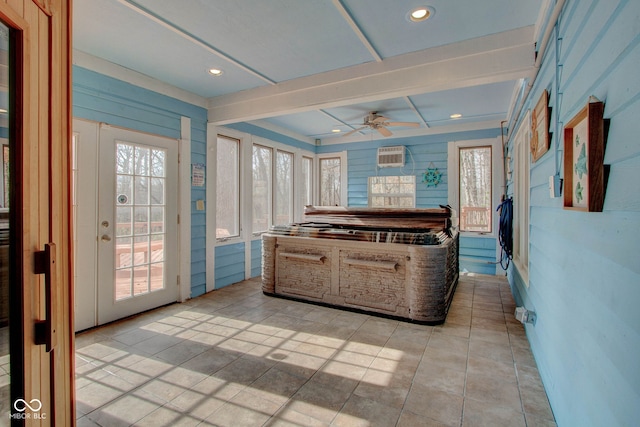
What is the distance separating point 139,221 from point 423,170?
4.76 metres

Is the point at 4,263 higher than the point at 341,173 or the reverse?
the reverse

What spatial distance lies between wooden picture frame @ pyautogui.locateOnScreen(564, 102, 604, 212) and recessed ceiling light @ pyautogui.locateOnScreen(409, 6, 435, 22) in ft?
4.60

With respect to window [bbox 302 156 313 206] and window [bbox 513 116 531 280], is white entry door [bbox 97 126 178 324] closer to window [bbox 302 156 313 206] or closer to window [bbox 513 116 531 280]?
window [bbox 302 156 313 206]

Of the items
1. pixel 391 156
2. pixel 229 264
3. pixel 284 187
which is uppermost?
pixel 391 156

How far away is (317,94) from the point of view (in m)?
3.61

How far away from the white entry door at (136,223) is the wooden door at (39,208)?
253 centimetres

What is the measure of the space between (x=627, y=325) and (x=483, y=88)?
363 centimetres

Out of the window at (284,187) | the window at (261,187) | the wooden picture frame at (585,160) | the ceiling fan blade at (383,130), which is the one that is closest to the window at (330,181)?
the window at (284,187)

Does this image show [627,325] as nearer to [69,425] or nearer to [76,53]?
[69,425]

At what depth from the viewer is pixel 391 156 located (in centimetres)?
624

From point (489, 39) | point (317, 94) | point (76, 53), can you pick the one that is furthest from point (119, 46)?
point (489, 39)

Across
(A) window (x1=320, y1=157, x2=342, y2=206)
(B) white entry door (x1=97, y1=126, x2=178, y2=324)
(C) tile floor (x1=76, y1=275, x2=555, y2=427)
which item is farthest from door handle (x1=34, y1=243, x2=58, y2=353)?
(A) window (x1=320, y1=157, x2=342, y2=206)

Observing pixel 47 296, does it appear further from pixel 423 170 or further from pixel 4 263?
pixel 423 170

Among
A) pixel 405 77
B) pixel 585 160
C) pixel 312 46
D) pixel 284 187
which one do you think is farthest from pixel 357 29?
pixel 284 187
